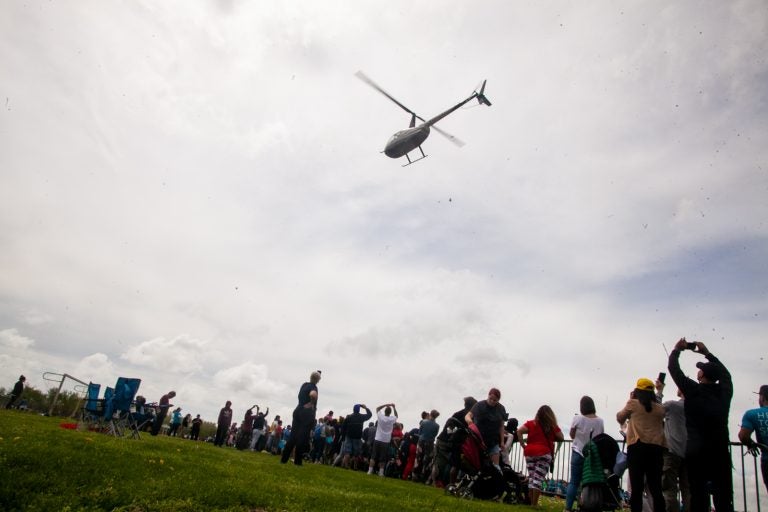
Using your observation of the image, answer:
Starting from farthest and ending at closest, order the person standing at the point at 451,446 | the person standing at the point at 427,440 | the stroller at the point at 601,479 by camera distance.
→ the person standing at the point at 427,440
the person standing at the point at 451,446
the stroller at the point at 601,479

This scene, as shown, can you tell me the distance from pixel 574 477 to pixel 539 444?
1.04 m

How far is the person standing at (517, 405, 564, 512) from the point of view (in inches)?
344

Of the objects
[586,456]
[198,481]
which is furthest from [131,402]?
[586,456]

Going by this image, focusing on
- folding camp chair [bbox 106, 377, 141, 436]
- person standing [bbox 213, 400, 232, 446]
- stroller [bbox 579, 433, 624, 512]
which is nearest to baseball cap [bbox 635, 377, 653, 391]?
stroller [bbox 579, 433, 624, 512]

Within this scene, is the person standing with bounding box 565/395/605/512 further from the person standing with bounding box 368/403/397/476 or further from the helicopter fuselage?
the helicopter fuselage

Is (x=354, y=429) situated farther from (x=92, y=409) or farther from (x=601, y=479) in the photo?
(x=601, y=479)

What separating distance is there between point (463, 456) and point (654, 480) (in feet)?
10.7

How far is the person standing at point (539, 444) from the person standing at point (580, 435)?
0.77 meters

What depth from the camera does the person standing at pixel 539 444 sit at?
8.74 metres

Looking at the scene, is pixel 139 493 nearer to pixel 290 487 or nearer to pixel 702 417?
pixel 290 487

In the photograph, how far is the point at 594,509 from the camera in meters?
6.86

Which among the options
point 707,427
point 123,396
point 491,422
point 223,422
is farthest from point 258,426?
point 707,427

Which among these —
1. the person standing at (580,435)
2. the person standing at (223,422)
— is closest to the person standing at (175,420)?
the person standing at (223,422)

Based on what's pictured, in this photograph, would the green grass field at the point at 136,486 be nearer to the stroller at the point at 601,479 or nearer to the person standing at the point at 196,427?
the stroller at the point at 601,479
